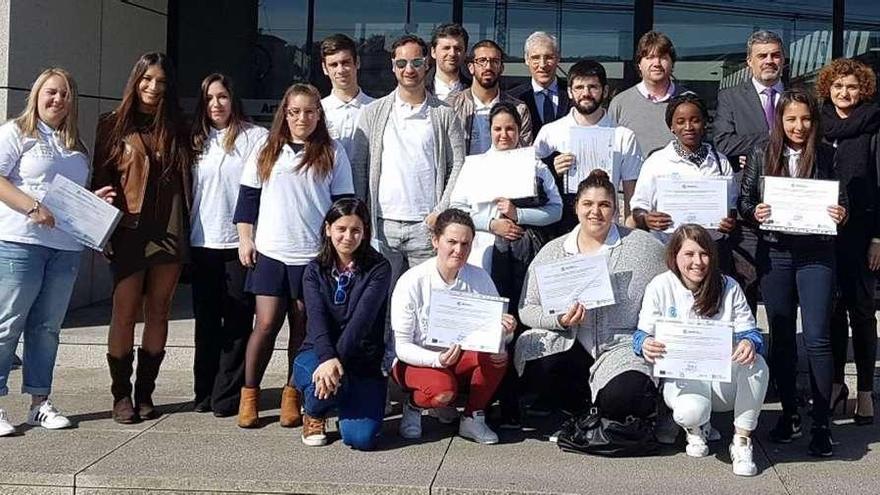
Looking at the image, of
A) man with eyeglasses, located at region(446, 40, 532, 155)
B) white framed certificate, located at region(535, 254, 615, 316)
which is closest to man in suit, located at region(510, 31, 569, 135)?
man with eyeglasses, located at region(446, 40, 532, 155)

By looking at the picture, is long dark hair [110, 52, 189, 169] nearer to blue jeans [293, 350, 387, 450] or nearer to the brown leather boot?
the brown leather boot

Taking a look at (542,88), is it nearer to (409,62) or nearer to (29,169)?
(409,62)

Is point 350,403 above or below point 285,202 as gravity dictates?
below

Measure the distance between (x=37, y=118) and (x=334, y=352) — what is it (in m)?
1.97

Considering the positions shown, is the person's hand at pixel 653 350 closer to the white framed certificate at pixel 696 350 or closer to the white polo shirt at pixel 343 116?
the white framed certificate at pixel 696 350

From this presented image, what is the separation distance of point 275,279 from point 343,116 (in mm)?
1139

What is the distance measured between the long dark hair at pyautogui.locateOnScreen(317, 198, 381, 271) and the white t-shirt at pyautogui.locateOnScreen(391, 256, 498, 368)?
0.21m

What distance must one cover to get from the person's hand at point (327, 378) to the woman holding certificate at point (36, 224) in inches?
57.7

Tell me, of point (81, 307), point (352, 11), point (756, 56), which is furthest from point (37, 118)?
point (352, 11)

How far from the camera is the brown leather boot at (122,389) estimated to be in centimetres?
589

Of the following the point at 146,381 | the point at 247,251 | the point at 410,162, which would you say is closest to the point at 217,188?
the point at 247,251

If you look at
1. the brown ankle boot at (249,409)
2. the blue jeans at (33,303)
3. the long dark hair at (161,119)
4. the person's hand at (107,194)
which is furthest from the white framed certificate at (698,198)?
the blue jeans at (33,303)

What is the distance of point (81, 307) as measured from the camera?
8.60 m

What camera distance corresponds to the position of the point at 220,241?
19.3 ft
